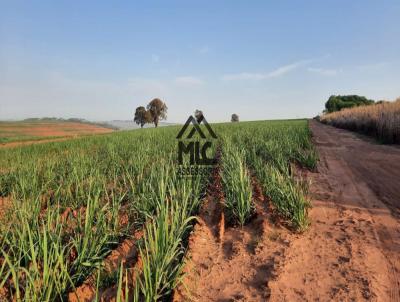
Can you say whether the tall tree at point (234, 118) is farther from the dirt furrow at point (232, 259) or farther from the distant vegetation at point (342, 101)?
the dirt furrow at point (232, 259)

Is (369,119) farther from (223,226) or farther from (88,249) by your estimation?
(88,249)

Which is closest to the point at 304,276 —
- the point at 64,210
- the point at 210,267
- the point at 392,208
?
the point at 210,267

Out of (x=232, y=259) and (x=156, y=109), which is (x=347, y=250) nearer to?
(x=232, y=259)

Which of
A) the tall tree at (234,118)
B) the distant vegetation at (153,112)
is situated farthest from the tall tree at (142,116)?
the tall tree at (234,118)

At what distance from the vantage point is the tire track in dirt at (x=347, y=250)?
5.84 ft

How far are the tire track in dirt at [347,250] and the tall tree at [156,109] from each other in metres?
56.0

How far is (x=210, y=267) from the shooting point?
7.18 ft

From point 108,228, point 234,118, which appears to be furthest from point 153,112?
point 108,228

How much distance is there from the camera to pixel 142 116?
188ft

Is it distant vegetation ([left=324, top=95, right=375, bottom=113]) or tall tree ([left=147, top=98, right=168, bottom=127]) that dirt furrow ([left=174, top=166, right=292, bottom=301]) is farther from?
distant vegetation ([left=324, top=95, right=375, bottom=113])

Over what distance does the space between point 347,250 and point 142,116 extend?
189ft

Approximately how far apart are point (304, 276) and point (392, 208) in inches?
80.8

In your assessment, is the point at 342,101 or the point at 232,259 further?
the point at 342,101

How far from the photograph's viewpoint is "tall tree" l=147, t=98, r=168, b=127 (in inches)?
2286
